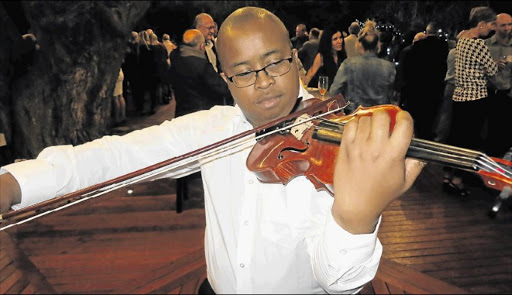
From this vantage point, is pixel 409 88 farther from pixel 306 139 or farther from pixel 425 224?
pixel 425 224

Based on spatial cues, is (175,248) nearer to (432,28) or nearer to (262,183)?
(262,183)

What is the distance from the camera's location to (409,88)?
2164 mm

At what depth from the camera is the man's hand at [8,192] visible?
944 mm

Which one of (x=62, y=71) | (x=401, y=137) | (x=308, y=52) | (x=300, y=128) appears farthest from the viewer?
(x=308, y=52)

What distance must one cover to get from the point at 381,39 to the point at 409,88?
85 centimetres

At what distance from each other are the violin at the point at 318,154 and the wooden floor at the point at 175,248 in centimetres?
158

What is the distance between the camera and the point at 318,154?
1.10 metres

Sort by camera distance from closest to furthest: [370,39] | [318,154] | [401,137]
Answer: [401,137]
[318,154]
[370,39]

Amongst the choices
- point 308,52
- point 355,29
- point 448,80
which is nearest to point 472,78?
point 448,80

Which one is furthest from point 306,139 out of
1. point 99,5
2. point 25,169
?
point 99,5

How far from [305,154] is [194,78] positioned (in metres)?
2.40

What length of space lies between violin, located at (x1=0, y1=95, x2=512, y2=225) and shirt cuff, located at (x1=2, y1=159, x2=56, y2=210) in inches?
1.4

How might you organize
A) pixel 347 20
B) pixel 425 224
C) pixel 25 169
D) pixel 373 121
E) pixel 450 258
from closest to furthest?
pixel 373 121, pixel 25 169, pixel 450 258, pixel 425 224, pixel 347 20

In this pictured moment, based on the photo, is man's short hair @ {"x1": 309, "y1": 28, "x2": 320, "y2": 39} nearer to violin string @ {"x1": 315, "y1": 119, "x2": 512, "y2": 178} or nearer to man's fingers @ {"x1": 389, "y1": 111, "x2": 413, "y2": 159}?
violin string @ {"x1": 315, "y1": 119, "x2": 512, "y2": 178}
